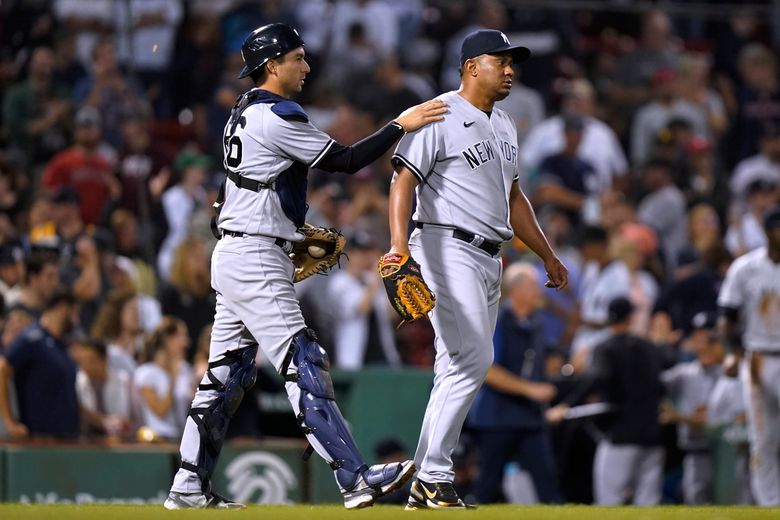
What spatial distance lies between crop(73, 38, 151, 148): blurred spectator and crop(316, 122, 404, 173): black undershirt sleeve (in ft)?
24.7

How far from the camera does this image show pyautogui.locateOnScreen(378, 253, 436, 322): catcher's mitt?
7.01 m

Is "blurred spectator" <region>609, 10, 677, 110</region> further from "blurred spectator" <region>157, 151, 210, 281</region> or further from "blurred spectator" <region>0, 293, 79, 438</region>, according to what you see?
"blurred spectator" <region>0, 293, 79, 438</region>

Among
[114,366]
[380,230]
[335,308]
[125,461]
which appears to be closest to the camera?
[125,461]

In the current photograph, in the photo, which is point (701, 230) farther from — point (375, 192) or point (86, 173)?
point (86, 173)

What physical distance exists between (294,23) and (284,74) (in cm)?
913

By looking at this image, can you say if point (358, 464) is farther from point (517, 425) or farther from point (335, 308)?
point (335, 308)

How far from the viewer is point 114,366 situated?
40.0 feet


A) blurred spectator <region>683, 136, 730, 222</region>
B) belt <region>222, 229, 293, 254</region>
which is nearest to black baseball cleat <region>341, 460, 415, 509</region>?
belt <region>222, 229, 293, 254</region>

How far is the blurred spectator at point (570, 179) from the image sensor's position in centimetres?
1573

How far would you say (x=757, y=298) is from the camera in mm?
11070

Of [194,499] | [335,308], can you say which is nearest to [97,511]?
[194,499]

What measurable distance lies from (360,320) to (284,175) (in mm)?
6328

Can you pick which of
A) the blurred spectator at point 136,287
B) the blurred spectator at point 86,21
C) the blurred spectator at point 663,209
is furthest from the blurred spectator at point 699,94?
the blurred spectator at point 136,287

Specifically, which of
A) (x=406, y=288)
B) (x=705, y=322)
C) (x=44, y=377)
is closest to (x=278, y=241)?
(x=406, y=288)
